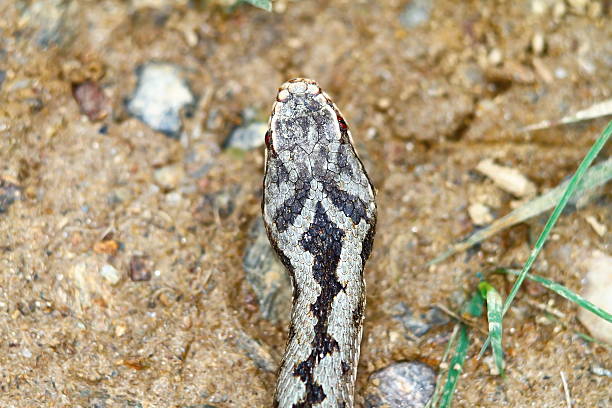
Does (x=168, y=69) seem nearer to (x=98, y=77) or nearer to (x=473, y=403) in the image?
(x=98, y=77)

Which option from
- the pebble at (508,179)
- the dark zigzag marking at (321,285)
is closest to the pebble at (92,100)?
the dark zigzag marking at (321,285)

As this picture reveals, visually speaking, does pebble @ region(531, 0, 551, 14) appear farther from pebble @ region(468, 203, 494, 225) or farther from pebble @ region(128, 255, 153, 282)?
A: pebble @ region(128, 255, 153, 282)

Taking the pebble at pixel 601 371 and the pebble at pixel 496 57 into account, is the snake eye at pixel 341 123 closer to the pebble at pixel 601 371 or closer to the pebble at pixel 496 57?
the pebble at pixel 496 57

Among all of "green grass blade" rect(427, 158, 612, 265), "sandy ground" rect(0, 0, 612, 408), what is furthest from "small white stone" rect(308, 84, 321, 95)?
"green grass blade" rect(427, 158, 612, 265)

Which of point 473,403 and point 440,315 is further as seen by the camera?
point 440,315

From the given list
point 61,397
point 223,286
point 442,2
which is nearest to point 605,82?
A: point 442,2
